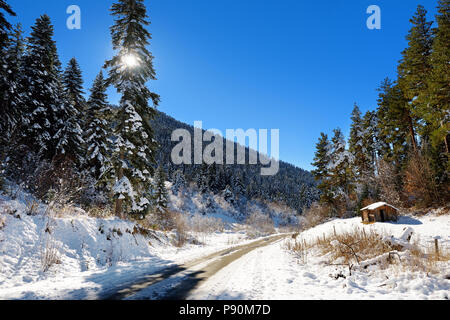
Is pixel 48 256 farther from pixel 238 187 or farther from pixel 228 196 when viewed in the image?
pixel 238 187

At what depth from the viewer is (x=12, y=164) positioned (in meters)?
14.1

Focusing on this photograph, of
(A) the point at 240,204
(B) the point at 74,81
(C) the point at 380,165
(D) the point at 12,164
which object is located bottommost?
(A) the point at 240,204

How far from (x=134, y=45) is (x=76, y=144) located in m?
11.4

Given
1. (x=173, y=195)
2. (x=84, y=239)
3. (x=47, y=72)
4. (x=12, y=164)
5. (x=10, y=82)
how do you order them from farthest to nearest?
(x=173, y=195), (x=47, y=72), (x=10, y=82), (x=12, y=164), (x=84, y=239)

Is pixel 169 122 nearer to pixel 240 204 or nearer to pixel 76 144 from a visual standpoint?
pixel 240 204

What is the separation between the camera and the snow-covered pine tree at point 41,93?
1794 centimetres

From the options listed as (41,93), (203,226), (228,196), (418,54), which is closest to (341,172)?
(418,54)

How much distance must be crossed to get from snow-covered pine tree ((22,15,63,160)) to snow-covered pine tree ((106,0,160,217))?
9.35m

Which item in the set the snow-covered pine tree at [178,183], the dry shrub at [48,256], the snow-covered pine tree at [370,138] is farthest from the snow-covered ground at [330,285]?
the snow-covered pine tree at [178,183]

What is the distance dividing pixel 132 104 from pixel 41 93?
1186 cm

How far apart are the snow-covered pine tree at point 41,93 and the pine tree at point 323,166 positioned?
33226mm

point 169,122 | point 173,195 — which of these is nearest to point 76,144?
point 173,195

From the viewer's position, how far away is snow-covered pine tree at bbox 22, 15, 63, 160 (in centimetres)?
1794

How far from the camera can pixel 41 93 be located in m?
19.2
